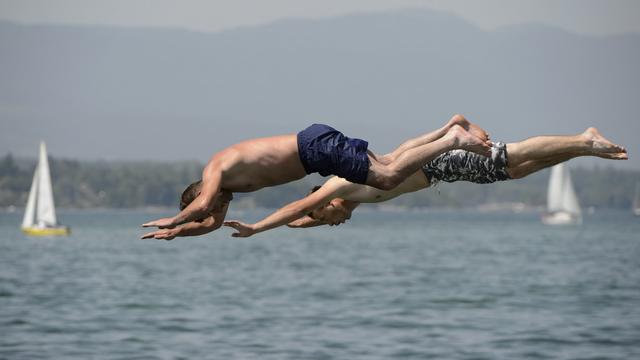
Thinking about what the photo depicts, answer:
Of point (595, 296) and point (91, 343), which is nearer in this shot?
point (91, 343)

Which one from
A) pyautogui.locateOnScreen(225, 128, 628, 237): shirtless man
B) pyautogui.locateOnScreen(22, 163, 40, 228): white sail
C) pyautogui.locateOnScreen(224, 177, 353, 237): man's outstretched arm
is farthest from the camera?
pyautogui.locateOnScreen(22, 163, 40, 228): white sail

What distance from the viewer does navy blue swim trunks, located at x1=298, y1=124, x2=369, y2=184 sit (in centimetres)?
1766

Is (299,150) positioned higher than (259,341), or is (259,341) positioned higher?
(299,150)

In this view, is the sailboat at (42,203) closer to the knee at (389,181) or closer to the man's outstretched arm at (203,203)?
the knee at (389,181)

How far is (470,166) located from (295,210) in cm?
265

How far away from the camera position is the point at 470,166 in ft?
63.8

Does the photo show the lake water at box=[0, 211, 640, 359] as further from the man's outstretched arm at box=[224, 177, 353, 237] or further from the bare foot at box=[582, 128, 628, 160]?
the bare foot at box=[582, 128, 628, 160]

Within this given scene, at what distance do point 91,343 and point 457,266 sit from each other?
7598cm

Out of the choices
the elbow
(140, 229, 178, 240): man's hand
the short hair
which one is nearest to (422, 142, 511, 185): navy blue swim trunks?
the short hair

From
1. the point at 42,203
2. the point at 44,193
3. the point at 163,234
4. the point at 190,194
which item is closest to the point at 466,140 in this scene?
the point at 190,194

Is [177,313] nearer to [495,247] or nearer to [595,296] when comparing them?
[595,296]

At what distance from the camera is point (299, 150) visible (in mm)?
17672

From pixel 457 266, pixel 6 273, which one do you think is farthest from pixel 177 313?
pixel 457 266

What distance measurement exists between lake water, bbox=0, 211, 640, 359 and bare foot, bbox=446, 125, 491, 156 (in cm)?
3988
